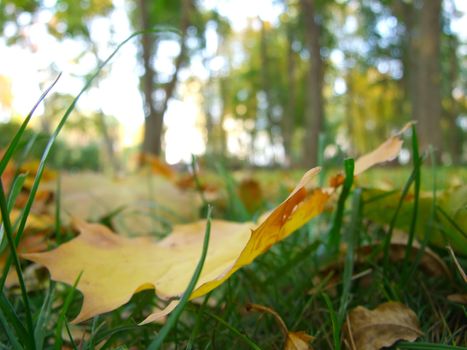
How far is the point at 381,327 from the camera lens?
0.59 meters

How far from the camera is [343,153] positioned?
1.06 metres

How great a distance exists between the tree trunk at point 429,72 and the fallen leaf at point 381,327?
17.2 ft

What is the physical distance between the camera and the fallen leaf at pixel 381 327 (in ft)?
1.90

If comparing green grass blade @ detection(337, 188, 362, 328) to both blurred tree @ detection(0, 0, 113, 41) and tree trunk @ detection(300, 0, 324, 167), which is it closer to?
blurred tree @ detection(0, 0, 113, 41)

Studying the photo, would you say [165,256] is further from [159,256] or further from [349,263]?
[349,263]

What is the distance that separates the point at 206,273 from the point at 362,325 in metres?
0.21

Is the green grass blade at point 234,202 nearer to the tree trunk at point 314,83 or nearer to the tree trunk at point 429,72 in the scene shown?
the tree trunk at point 429,72

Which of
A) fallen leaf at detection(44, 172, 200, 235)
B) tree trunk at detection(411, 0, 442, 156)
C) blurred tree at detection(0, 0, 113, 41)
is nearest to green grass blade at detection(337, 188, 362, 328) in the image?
fallen leaf at detection(44, 172, 200, 235)

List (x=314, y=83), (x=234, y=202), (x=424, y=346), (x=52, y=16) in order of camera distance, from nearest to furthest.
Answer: (x=424, y=346), (x=234, y=202), (x=52, y=16), (x=314, y=83)

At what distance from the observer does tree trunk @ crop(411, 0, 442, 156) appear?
18.3ft

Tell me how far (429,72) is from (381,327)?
19.6ft

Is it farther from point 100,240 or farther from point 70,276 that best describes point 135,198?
point 70,276

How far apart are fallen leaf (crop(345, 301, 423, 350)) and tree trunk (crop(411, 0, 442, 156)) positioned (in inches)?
206

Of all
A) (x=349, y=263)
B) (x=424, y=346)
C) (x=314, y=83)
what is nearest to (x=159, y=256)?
(x=349, y=263)
